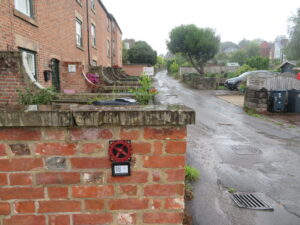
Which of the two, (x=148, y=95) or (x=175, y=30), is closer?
(x=148, y=95)

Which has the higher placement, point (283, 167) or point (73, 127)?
point (73, 127)

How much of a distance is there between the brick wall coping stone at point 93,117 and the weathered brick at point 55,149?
17 cm

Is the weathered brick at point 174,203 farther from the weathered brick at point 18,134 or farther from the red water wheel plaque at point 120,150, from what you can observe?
the weathered brick at point 18,134

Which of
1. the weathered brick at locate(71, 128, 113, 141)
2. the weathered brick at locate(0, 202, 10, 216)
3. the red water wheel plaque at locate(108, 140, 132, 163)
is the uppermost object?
the weathered brick at locate(71, 128, 113, 141)

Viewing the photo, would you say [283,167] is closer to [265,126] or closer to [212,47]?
[265,126]

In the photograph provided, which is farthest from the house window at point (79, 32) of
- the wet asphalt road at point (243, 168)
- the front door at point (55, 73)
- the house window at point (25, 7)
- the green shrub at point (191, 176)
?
the green shrub at point (191, 176)

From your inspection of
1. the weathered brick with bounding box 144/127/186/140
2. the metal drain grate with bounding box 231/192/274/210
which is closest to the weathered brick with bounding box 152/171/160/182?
the weathered brick with bounding box 144/127/186/140

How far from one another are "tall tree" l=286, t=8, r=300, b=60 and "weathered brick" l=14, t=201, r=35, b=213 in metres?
32.2

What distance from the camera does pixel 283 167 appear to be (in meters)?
5.29

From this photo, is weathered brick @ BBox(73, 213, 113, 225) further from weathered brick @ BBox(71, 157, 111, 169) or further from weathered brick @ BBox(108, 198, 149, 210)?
weathered brick @ BBox(71, 157, 111, 169)

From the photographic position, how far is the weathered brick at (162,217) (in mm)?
1891

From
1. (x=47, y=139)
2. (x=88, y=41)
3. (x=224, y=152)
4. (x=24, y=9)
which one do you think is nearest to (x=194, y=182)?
(x=224, y=152)

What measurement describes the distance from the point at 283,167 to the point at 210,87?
62.4 ft

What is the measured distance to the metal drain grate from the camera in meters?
3.60
